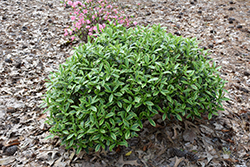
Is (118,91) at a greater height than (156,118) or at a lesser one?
greater

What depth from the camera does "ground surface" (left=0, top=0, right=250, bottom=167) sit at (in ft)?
7.61

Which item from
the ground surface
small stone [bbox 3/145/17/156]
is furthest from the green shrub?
small stone [bbox 3/145/17/156]

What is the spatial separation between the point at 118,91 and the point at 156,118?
2.97ft

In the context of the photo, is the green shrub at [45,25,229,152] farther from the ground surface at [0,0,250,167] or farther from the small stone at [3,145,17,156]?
the small stone at [3,145,17,156]

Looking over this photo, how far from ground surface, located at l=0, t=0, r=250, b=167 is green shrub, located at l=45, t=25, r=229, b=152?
405 millimetres

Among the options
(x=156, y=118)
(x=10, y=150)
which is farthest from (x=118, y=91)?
(x=10, y=150)

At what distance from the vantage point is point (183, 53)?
→ 2498mm

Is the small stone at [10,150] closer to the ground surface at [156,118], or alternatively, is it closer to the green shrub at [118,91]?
the ground surface at [156,118]

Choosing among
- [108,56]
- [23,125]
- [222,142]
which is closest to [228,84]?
[222,142]

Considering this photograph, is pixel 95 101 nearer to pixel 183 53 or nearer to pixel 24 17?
pixel 183 53

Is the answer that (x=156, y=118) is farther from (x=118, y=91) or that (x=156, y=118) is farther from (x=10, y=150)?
(x=10, y=150)

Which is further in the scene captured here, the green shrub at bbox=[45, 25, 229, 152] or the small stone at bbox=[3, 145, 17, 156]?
the small stone at bbox=[3, 145, 17, 156]

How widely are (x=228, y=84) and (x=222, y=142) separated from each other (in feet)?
4.12

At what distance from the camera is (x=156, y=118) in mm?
2654
